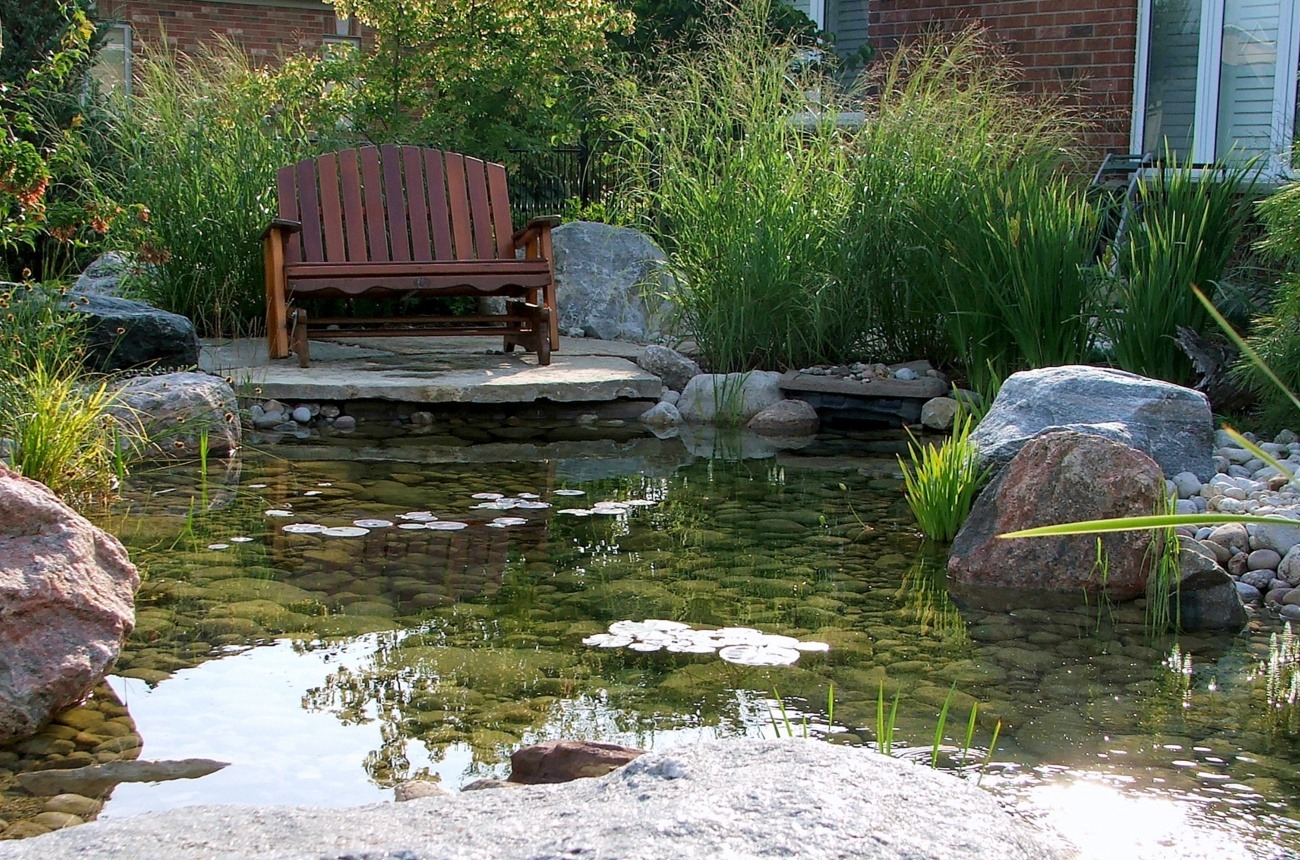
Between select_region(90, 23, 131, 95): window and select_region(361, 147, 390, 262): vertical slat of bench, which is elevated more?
select_region(90, 23, 131, 95): window

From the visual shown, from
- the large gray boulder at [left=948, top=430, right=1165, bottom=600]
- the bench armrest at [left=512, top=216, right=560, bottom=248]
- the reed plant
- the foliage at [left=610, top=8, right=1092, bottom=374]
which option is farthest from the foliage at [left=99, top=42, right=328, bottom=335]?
the large gray boulder at [left=948, top=430, right=1165, bottom=600]

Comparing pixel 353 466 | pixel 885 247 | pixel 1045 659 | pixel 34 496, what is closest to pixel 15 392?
pixel 353 466

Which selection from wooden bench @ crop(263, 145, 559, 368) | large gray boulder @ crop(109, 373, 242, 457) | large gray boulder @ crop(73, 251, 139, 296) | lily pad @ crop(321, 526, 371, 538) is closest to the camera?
lily pad @ crop(321, 526, 371, 538)

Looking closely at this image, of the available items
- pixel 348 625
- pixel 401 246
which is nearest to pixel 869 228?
pixel 401 246

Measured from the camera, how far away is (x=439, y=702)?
2.70 metres

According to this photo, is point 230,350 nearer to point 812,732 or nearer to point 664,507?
point 664,507

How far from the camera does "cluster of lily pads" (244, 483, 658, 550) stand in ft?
13.5

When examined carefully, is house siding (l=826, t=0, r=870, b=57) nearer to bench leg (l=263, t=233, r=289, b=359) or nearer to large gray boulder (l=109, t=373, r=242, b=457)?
bench leg (l=263, t=233, r=289, b=359)

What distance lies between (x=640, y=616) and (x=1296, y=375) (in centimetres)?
285

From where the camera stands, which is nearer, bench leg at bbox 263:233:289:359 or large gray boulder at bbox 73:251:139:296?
bench leg at bbox 263:233:289:359

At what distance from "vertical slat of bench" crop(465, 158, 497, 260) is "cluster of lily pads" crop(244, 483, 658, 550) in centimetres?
318

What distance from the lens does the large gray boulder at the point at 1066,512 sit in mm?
3629

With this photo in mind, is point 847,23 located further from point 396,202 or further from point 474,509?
point 474,509

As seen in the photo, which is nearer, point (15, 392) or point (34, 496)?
point (34, 496)
